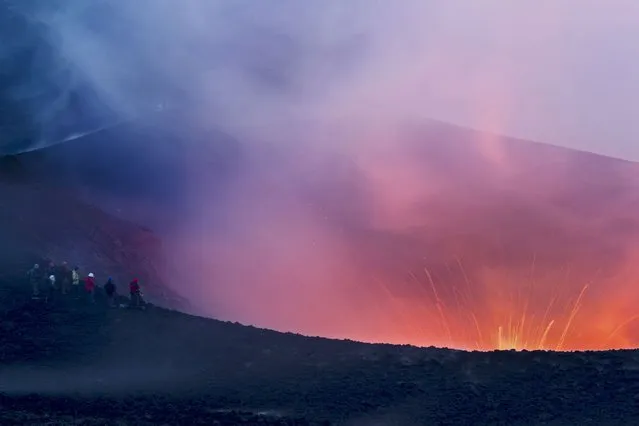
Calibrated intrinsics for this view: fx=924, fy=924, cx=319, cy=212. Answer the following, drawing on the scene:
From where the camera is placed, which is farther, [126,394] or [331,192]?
[331,192]

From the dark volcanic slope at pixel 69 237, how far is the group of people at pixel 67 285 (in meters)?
0.49

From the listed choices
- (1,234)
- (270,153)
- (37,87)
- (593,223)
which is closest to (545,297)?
(593,223)

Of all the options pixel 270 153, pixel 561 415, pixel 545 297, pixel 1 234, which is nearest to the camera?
pixel 561 415

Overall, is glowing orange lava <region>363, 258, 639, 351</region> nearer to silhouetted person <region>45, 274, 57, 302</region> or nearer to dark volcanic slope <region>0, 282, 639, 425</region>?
dark volcanic slope <region>0, 282, 639, 425</region>

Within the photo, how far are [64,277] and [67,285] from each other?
0.76 ft

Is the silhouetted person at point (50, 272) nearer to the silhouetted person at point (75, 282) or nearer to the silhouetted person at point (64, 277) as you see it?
the silhouetted person at point (64, 277)

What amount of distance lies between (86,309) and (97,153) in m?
17.9

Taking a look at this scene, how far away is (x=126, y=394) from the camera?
18.3 m

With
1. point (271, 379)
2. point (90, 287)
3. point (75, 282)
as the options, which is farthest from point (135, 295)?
point (271, 379)

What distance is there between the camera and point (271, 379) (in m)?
19.1

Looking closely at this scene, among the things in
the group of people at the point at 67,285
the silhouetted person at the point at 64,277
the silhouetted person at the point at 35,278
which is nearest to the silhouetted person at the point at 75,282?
the group of people at the point at 67,285

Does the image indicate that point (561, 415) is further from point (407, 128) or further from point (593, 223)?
point (407, 128)

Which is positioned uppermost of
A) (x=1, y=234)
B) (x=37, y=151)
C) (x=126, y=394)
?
(x=37, y=151)

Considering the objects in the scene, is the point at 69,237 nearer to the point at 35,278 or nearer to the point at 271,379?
the point at 35,278
